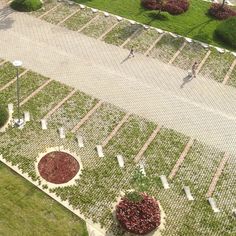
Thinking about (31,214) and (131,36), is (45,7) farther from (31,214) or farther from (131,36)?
(31,214)

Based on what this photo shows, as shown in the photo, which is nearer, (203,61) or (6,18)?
(203,61)

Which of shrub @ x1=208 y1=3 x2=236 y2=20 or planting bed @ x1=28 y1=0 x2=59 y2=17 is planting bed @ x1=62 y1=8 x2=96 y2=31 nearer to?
planting bed @ x1=28 y1=0 x2=59 y2=17

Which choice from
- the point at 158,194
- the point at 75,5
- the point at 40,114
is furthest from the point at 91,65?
the point at 158,194

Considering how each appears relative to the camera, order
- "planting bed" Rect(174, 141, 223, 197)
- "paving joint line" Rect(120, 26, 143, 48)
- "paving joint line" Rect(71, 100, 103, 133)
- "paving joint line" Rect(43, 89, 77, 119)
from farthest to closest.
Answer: "paving joint line" Rect(120, 26, 143, 48) < "paving joint line" Rect(43, 89, 77, 119) < "paving joint line" Rect(71, 100, 103, 133) < "planting bed" Rect(174, 141, 223, 197)

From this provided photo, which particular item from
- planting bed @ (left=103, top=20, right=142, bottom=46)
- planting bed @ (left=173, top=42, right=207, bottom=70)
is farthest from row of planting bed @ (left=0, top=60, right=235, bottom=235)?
planting bed @ (left=173, top=42, right=207, bottom=70)

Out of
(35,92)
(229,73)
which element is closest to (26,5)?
(35,92)

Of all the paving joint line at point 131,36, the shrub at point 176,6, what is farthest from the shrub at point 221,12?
the paving joint line at point 131,36
